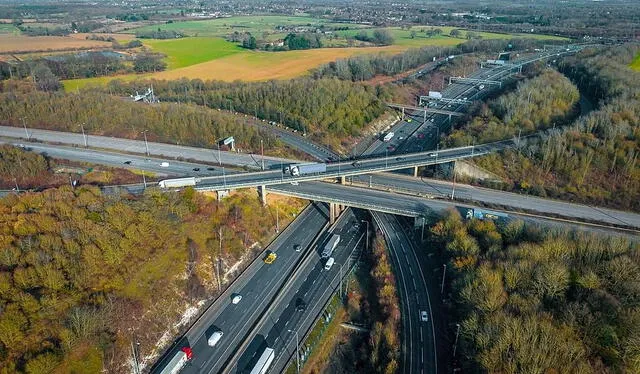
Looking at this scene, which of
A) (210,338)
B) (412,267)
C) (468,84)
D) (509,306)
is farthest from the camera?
(468,84)

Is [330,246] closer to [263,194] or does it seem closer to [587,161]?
[263,194]

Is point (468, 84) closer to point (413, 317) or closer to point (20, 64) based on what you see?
point (413, 317)

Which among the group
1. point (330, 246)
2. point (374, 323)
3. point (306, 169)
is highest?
point (306, 169)

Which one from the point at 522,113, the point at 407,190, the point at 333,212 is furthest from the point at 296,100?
the point at 522,113

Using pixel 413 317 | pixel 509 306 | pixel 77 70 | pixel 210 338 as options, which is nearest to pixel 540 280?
pixel 509 306

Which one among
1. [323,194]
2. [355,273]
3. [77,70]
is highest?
[77,70]

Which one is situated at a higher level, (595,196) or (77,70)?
(77,70)

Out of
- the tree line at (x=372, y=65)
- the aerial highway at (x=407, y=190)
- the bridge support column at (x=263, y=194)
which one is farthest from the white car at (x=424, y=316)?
the tree line at (x=372, y=65)
